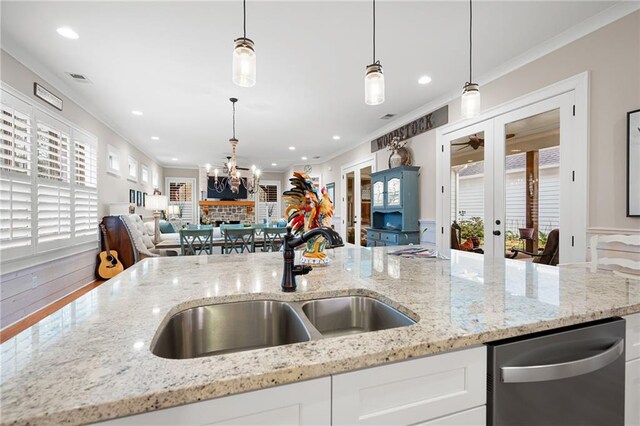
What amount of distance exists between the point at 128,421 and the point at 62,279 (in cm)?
418

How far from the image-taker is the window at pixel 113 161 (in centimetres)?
487

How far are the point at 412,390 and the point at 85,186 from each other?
16.0 ft

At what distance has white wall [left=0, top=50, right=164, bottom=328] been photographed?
266cm

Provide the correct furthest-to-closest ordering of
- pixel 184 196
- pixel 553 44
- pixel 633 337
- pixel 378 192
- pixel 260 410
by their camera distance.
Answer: pixel 184 196, pixel 378 192, pixel 553 44, pixel 633 337, pixel 260 410

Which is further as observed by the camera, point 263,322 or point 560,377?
point 263,322

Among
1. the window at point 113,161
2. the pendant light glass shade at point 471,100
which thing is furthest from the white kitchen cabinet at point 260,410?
the window at point 113,161

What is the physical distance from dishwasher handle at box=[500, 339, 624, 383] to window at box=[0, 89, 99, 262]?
147 inches

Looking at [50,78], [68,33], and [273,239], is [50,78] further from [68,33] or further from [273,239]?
[273,239]

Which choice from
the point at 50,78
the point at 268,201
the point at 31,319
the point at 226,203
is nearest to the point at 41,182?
the point at 50,78

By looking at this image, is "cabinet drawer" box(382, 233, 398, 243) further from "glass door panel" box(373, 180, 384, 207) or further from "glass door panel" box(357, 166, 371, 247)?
"glass door panel" box(357, 166, 371, 247)

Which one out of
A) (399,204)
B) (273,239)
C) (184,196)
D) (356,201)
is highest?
(184,196)

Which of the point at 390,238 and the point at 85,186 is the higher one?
the point at 85,186

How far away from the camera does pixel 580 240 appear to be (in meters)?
2.42

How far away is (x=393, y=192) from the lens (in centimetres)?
459
